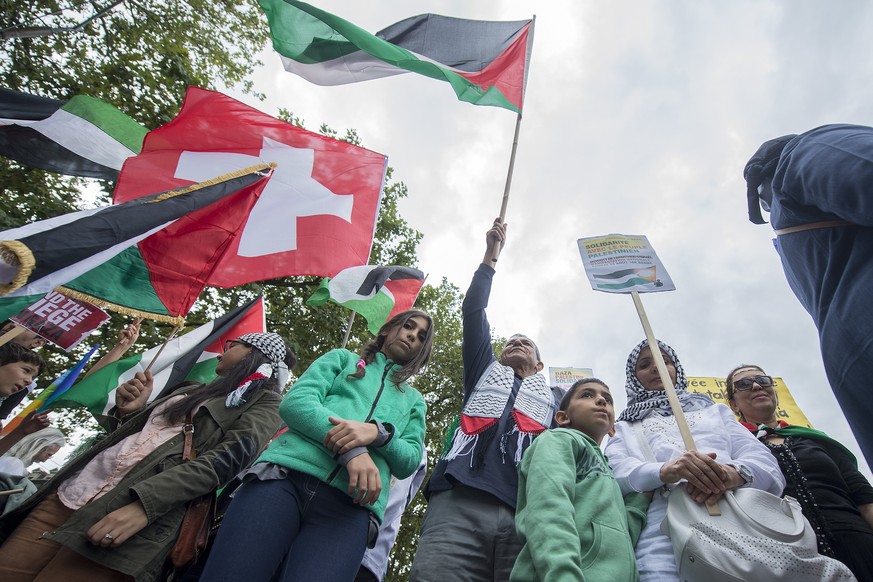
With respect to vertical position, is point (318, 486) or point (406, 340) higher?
point (406, 340)

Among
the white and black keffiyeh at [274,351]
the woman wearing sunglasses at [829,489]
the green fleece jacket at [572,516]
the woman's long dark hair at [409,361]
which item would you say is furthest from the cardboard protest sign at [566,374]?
the green fleece jacket at [572,516]

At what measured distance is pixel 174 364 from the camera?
16.4ft

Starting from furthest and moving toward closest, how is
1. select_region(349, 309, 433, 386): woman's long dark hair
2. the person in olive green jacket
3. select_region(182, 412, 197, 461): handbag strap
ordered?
1. select_region(349, 309, 433, 386): woman's long dark hair
2. select_region(182, 412, 197, 461): handbag strap
3. the person in olive green jacket

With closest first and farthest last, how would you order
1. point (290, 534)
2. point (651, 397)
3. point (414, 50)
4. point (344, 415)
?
1. point (290, 534)
2. point (344, 415)
3. point (651, 397)
4. point (414, 50)

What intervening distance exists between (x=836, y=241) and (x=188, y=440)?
106 inches

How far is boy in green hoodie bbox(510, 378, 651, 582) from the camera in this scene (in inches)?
61.2

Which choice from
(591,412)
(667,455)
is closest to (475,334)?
(591,412)

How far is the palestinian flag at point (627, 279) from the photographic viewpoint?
2.68 meters

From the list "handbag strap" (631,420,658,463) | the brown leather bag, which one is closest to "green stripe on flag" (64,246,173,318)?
the brown leather bag

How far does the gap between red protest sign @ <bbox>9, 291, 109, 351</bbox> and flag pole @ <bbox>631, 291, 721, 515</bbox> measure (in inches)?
139

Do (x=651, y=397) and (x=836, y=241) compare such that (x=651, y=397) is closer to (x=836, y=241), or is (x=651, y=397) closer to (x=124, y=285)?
(x=836, y=241)

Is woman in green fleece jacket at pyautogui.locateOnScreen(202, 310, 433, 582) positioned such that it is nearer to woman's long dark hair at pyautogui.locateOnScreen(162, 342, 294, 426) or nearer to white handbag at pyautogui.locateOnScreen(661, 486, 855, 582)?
woman's long dark hair at pyautogui.locateOnScreen(162, 342, 294, 426)

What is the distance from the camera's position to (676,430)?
7.30 feet

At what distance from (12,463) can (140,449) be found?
7.12ft
